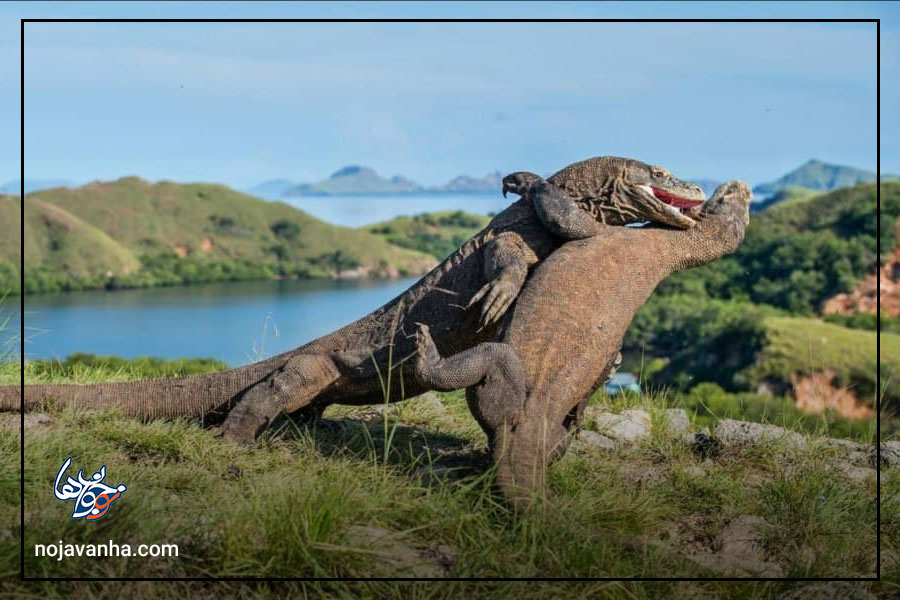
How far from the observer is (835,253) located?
7888cm

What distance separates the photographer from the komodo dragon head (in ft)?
21.4

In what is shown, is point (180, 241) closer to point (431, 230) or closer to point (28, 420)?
point (431, 230)

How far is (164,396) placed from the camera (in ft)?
23.7

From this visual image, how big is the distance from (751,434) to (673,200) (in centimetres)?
223

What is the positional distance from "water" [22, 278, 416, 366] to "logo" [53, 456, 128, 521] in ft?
97.8

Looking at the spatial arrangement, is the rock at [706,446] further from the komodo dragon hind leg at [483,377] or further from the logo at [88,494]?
the logo at [88,494]

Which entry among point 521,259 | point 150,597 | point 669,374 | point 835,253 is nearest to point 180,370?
point 521,259

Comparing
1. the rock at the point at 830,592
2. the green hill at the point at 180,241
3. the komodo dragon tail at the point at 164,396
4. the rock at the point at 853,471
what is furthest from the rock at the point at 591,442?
the green hill at the point at 180,241

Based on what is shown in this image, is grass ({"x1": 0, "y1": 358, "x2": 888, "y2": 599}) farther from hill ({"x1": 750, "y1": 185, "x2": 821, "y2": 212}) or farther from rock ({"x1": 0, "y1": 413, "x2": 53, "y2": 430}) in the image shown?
hill ({"x1": 750, "y1": 185, "x2": 821, "y2": 212})

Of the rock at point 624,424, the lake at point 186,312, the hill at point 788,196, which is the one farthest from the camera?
the hill at point 788,196

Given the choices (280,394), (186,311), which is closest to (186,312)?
(186,311)

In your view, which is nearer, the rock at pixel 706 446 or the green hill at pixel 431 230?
the rock at pixel 706 446

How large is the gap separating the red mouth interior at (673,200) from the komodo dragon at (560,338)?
8 cm

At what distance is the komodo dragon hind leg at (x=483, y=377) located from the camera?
18.0 feet
